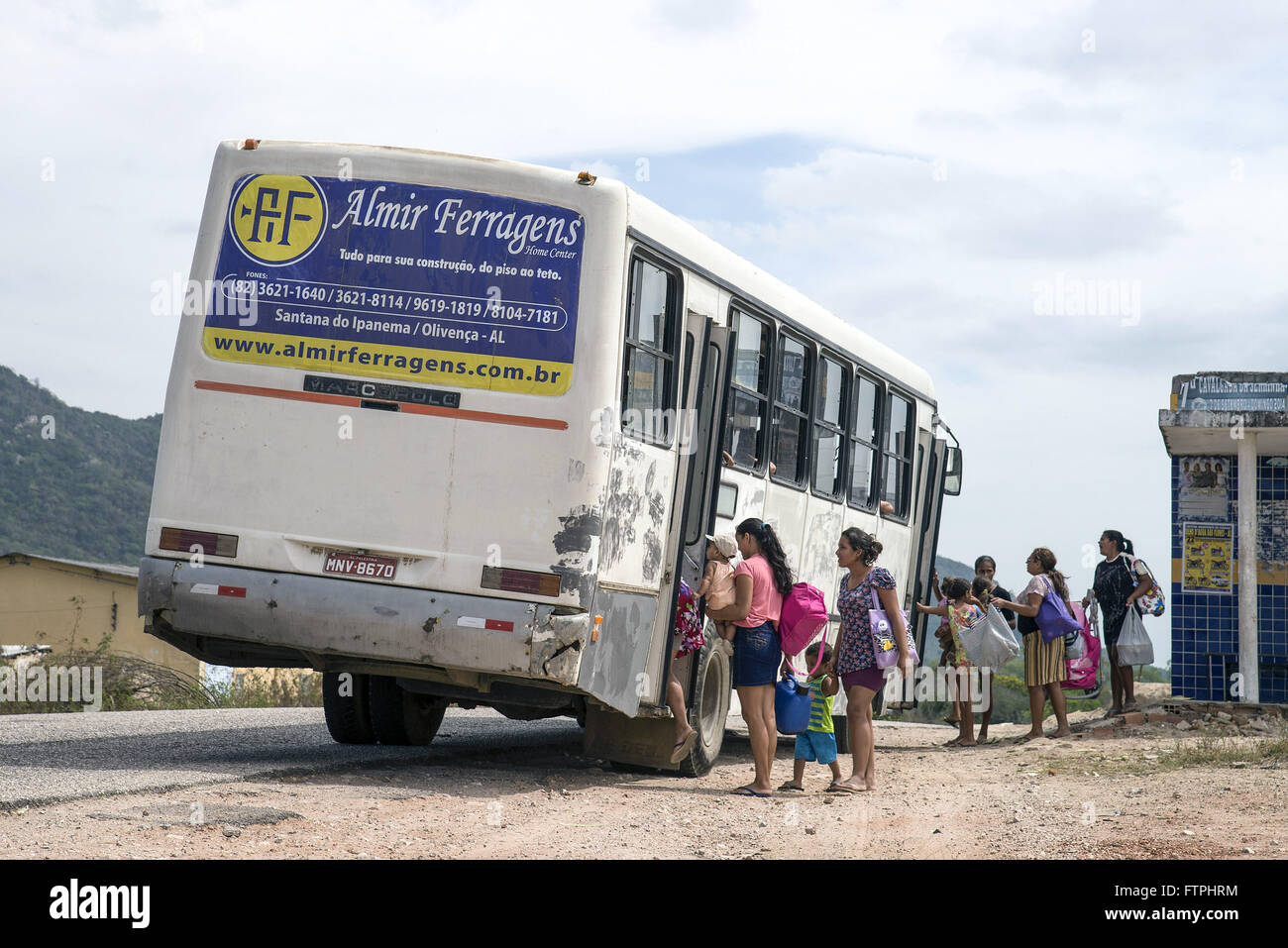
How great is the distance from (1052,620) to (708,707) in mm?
4531

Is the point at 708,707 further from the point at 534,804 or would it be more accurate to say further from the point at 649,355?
the point at 649,355

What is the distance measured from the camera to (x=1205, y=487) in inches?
675

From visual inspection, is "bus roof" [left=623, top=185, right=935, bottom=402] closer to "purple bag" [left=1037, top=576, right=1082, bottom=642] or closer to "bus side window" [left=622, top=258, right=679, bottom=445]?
"bus side window" [left=622, top=258, right=679, bottom=445]

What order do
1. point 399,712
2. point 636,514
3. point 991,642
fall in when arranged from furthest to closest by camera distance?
point 991,642 → point 399,712 → point 636,514

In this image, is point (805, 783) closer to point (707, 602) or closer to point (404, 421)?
point (707, 602)

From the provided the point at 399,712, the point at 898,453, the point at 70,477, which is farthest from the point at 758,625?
the point at 70,477

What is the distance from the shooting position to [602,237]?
8.16 meters

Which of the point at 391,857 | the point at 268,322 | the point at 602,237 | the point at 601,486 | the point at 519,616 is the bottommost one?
the point at 391,857

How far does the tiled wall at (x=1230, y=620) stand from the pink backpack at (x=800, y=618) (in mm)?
9217

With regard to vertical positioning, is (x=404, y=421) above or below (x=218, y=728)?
above

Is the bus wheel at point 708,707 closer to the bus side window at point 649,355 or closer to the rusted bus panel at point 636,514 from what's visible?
the rusted bus panel at point 636,514

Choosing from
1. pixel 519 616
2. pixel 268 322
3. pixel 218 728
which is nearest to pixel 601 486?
pixel 519 616

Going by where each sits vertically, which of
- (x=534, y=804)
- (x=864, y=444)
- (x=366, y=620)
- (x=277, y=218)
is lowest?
(x=534, y=804)
